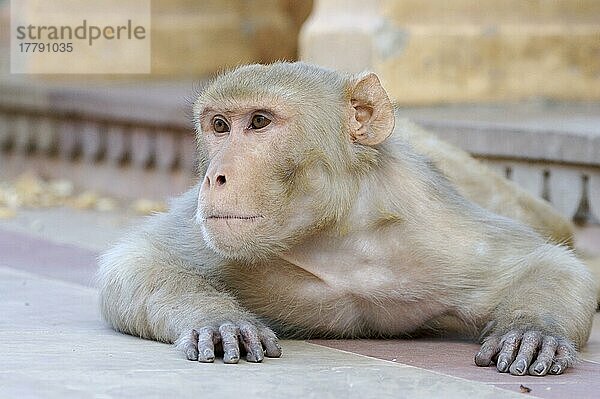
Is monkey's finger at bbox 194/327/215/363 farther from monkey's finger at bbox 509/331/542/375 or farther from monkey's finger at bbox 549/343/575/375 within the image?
monkey's finger at bbox 549/343/575/375

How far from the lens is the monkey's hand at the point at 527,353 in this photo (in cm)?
447

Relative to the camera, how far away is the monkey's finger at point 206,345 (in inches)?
176

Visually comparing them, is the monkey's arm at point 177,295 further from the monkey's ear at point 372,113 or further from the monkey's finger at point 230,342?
the monkey's ear at point 372,113

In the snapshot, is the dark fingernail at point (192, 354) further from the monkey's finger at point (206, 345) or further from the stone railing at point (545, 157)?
the stone railing at point (545, 157)

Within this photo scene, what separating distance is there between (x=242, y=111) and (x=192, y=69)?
6.43 m

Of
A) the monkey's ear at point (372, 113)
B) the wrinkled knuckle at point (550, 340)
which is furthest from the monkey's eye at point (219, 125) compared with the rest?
the wrinkled knuckle at point (550, 340)

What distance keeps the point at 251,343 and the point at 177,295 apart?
0.40m

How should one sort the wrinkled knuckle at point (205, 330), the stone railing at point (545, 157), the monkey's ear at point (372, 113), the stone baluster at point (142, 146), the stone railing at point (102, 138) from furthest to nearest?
the stone baluster at point (142, 146), the stone railing at point (102, 138), the stone railing at point (545, 157), the monkey's ear at point (372, 113), the wrinkled knuckle at point (205, 330)

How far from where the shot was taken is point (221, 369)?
14.3 ft

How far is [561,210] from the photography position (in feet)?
24.7

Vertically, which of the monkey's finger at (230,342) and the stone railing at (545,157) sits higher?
the stone railing at (545,157)

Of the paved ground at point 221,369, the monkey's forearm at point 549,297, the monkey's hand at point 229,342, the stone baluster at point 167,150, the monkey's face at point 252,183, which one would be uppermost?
the monkey's face at point 252,183

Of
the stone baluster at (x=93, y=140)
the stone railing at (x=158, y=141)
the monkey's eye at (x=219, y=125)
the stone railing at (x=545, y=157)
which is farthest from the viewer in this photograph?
the stone baluster at (x=93, y=140)

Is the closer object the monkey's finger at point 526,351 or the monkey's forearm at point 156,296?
the monkey's finger at point 526,351
